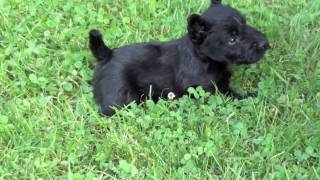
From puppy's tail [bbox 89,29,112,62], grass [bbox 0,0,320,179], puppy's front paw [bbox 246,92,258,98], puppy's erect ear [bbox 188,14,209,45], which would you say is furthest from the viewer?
puppy's front paw [bbox 246,92,258,98]

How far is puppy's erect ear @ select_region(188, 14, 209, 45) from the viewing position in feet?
11.3

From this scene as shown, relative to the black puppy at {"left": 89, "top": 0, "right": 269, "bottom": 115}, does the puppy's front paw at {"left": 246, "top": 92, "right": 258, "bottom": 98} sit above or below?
below

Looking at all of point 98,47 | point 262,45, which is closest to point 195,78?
point 262,45

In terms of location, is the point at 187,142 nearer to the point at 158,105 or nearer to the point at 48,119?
the point at 158,105

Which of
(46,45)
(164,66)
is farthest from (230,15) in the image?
(46,45)

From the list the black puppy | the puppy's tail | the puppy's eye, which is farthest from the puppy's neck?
the puppy's tail

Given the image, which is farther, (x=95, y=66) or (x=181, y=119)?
(x=95, y=66)

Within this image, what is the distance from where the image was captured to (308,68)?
3.93 metres

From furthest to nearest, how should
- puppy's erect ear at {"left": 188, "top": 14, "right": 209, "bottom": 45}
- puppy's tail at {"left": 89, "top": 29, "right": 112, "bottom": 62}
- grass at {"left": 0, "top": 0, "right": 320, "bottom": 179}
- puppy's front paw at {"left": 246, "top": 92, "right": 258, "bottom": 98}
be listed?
1. puppy's front paw at {"left": 246, "top": 92, "right": 258, "bottom": 98}
2. puppy's tail at {"left": 89, "top": 29, "right": 112, "bottom": 62}
3. puppy's erect ear at {"left": 188, "top": 14, "right": 209, "bottom": 45}
4. grass at {"left": 0, "top": 0, "right": 320, "bottom": 179}

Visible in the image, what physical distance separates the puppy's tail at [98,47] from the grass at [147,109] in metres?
0.23

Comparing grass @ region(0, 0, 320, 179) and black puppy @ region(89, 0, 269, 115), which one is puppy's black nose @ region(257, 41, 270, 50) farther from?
grass @ region(0, 0, 320, 179)

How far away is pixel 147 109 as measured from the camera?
368 centimetres

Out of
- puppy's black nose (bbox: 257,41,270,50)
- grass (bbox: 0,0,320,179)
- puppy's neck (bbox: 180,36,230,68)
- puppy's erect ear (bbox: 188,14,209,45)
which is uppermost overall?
puppy's erect ear (bbox: 188,14,209,45)

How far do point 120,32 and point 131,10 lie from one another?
23 centimetres
